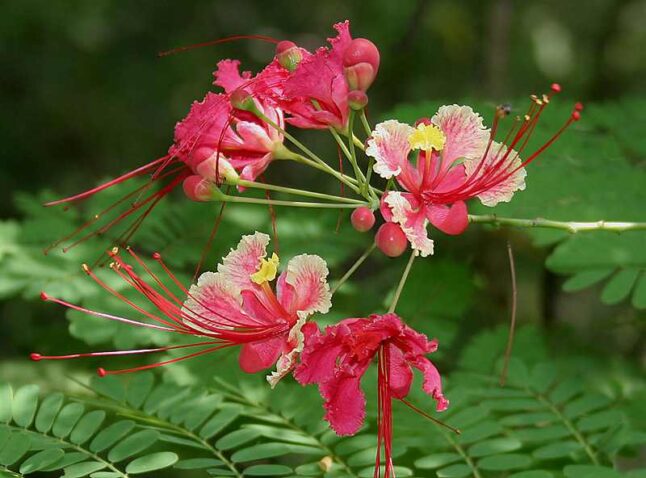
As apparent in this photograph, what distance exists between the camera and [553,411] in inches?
96.3

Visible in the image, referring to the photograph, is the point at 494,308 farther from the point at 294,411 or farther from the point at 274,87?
the point at 274,87

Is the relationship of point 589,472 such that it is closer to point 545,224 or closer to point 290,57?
point 545,224

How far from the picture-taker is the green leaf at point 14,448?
1.93 metres

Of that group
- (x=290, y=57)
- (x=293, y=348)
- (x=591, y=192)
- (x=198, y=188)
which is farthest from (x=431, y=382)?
(x=591, y=192)

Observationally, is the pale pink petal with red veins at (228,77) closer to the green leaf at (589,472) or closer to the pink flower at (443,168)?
the pink flower at (443,168)

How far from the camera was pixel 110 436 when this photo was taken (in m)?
2.04

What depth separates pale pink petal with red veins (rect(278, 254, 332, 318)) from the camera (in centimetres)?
184

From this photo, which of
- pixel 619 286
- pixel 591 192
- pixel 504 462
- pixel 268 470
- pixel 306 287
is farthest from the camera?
pixel 591 192

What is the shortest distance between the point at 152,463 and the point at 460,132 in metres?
0.92

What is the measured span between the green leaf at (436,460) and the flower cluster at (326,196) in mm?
287

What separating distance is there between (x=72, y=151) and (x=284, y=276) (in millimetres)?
4701

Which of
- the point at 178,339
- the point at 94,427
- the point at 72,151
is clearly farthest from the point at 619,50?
the point at 94,427

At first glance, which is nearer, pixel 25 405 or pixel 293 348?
pixel 293 348

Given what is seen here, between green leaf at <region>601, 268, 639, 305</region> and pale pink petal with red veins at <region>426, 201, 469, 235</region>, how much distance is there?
2.50ft
